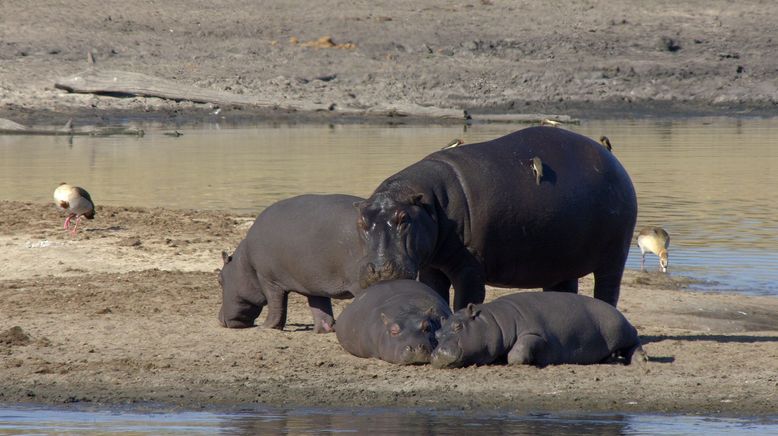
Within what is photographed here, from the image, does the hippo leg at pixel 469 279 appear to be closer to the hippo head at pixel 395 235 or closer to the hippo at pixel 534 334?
the hippo head at pixel 395 235

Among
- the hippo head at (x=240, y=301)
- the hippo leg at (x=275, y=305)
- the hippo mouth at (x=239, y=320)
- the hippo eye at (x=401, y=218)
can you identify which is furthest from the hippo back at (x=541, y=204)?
the hippo mouth at (x=239, y=320)

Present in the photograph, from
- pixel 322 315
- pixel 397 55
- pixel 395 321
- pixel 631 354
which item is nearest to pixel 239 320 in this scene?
pixel 322 315

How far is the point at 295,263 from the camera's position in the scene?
834 centimetres

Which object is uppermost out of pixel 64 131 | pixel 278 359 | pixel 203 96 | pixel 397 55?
pixel 278 359

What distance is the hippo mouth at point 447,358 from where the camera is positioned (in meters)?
7.13

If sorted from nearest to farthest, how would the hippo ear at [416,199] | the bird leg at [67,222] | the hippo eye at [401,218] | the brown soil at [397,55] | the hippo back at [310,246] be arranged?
the hippo eye at [401,218]
the hippo ear at [416,199]
the hippo back at [310,246]
the bird leg at [67,222]
the brown soil at [397,55]

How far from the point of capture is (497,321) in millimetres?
7195

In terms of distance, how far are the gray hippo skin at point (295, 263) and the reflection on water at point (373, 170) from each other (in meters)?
4.07

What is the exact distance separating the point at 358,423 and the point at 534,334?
3.99 feet

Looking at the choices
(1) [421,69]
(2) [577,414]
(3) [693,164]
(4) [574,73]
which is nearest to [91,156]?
(3) [693,164]

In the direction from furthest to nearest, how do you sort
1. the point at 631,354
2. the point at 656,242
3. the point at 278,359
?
the point at 656,242 < the point at 278,359 < the point at 631,354

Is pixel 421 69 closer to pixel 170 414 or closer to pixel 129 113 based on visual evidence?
pixel 129 113

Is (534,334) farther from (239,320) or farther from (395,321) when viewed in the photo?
(239,320)

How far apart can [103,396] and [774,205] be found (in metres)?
10.9
